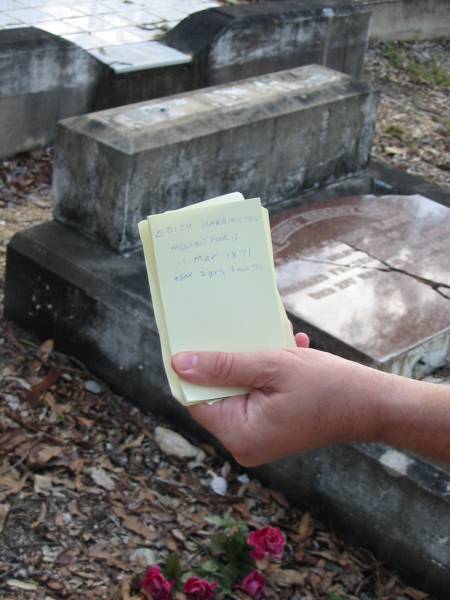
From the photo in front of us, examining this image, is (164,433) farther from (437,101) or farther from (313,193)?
(437,101)

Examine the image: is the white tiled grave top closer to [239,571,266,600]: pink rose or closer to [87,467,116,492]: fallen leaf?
[87,467,116,492]: fallen leaf

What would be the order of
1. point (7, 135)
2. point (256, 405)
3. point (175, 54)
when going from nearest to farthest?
point (256, 405), point (7, 135), point (175, 54)

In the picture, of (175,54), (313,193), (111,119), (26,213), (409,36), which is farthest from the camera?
(409,36)

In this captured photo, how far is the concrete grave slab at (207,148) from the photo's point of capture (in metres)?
4.10

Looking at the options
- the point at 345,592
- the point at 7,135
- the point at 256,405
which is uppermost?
the point at 256,405

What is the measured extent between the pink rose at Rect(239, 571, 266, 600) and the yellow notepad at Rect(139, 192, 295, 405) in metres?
1.33

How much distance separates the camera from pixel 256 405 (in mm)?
2129

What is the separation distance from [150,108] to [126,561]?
1947 millimetres

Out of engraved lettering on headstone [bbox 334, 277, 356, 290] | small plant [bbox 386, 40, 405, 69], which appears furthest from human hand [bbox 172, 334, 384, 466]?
small plant [bbox 386, 40, 405, 69]

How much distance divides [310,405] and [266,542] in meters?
1.27

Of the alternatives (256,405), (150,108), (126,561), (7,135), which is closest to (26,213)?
(7,135)

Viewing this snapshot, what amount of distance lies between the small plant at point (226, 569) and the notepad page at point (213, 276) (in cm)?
126

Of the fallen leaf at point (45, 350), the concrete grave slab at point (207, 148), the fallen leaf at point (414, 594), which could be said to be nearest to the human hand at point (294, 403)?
the fallen leaf at point (414, 594)

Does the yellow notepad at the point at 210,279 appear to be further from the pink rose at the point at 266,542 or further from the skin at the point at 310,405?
the pink rose at the point at 266,542
